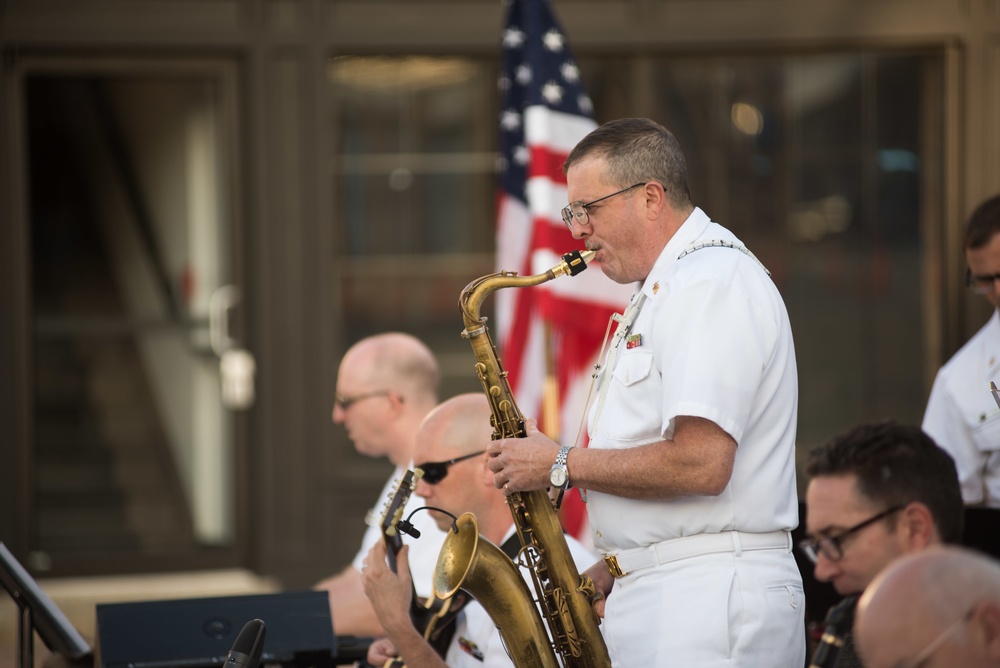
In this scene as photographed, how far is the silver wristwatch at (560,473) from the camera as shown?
2969mm

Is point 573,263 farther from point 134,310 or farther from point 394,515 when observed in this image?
point 134,310

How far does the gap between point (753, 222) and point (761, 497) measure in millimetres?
4805

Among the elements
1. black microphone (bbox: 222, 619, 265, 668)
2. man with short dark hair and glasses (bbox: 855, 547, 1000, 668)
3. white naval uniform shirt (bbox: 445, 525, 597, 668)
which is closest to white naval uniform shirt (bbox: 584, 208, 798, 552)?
white naval uniform shirt (bbox: 445, 525, 597, 668)

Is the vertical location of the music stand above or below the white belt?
above

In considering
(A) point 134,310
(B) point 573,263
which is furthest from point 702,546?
(A) point 134,310

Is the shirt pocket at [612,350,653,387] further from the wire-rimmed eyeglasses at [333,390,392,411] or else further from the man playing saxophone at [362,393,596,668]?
the wire-rimmed eyeglasses at [333,390,392,411]

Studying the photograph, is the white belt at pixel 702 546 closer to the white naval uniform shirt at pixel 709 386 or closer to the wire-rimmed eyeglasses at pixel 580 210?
the white naval uniform shirt at pixel 709 386

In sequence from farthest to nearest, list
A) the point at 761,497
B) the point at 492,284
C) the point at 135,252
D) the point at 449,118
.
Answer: the point at 135,252 → the point at 449,118 → the point at 492,284 → the point at 761,497

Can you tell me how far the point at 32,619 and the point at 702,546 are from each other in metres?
1.69

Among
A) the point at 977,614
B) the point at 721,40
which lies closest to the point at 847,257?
the point at 721,40

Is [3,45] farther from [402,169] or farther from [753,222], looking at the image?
[753,222]

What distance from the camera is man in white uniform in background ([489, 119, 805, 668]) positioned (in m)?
2.87

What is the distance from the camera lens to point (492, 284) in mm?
3535

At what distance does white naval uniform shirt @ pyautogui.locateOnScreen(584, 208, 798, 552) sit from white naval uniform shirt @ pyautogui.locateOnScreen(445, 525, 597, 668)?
0.48 metres
